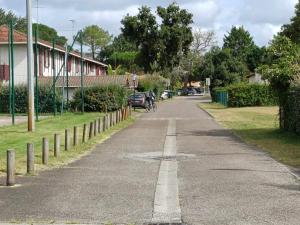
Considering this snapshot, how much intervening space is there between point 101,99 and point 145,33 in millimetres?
45051

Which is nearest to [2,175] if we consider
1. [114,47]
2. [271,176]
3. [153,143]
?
[271,176]

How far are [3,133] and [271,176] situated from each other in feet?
49.4

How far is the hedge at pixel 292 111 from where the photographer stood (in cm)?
2172

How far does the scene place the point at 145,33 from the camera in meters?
90.8

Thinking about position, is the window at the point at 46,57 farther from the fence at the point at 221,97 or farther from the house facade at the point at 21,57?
the fence at the point at 221,97

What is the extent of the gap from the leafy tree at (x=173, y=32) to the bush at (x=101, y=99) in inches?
1751

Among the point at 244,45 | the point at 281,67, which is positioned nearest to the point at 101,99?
the point at 281,67

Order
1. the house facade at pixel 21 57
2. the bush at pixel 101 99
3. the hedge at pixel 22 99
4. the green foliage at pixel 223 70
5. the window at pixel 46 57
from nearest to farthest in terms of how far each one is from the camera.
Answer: the hedge at pixel 22 99 → the bush at pixel 101 99 → the house facade at pixel 21 57 → the window at pixel 46 57 → the green foliage at pixel 223 70

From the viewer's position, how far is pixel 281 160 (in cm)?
1535

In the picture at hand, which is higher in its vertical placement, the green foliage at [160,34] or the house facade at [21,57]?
the green foliage at [160,34]

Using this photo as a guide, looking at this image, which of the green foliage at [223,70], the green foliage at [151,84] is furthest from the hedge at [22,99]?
the green foliage at [223,70]

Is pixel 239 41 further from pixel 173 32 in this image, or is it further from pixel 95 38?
pixel 173 32

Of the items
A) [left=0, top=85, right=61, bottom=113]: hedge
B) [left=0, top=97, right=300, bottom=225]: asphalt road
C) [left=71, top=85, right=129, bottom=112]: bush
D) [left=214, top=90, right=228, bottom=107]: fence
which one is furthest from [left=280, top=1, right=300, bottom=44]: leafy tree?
[left=0, top=97, right=300, bottom=225]: asphalt road

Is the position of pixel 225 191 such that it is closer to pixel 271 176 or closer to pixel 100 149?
pixel 271 176
